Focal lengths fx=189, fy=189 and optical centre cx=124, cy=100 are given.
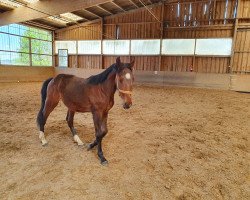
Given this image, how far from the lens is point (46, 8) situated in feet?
19.3

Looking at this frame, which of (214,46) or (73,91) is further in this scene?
(214,46)

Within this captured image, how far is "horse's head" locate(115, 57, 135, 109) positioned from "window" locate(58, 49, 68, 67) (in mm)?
15068

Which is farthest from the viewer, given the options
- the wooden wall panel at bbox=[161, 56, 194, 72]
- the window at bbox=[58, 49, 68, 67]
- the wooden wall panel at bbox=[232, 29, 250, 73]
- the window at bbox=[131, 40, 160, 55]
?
the window at bbox=[58, 49, 68, 67]

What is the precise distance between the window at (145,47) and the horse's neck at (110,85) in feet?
38.4

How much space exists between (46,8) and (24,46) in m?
9.92

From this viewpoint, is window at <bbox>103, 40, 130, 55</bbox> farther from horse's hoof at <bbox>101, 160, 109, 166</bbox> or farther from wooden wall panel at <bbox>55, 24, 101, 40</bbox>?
horse's hoof at <bbox>101, 160, 109, 166</bbox>

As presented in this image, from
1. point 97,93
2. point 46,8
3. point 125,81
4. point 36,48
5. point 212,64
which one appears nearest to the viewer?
point 125,81

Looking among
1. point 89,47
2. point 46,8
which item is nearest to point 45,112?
point 46,8

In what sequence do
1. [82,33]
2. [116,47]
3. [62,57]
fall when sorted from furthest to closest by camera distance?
[62,57], [82,33], [116,47]

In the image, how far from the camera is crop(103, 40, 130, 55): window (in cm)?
1440

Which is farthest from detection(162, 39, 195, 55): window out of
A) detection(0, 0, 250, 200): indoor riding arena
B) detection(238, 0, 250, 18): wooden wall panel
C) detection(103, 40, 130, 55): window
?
detection(238, 0, 250, 18): wooden wall panel

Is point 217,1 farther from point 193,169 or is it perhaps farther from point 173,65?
point 193,169

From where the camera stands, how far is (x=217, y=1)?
39.5 ft

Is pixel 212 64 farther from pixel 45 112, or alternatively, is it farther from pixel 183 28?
pixel 45 112
